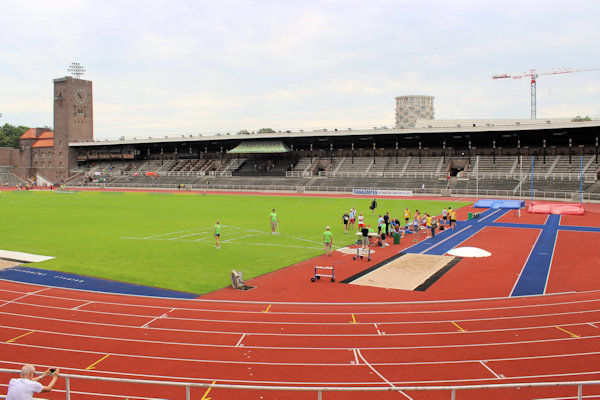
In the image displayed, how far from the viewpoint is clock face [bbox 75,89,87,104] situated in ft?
354

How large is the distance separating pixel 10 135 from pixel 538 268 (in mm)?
171001

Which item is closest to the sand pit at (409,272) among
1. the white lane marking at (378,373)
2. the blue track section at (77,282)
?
the white lane marking at (378,373)

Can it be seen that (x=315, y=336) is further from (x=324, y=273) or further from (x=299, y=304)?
(x=324, y=273)

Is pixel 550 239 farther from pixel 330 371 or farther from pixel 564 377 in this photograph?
pixel 330 371

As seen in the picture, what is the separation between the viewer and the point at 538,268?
1955 centimetres

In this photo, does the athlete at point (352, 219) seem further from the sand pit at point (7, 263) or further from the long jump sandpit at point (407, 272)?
the sand pit at point (7, 263)

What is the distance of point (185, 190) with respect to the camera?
259ft

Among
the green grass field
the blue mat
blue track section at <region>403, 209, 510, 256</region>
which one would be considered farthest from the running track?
the blue mat

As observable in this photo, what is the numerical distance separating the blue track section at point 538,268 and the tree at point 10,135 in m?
154

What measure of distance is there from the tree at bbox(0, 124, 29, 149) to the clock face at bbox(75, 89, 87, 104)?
47.7 m

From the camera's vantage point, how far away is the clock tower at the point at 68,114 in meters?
107

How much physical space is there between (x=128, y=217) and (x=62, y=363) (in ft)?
99.4

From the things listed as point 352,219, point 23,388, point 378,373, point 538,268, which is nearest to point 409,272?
point 538,268

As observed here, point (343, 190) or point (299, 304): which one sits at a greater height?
point (343, 190)
